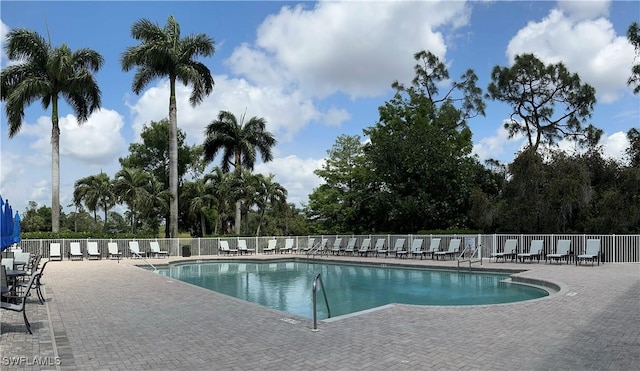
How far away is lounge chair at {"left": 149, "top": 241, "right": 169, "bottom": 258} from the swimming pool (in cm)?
293

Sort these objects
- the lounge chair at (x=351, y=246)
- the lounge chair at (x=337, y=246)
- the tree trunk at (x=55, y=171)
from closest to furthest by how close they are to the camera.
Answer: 1. the lounge chair at (x=351, y=246)
2. the lounge chair at (x=337, y=246)
3. the tree trunk at (x=55, y=171)

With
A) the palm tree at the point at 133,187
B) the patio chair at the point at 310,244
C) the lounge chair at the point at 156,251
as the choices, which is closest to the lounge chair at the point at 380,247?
the patio chair at the point at 310,244

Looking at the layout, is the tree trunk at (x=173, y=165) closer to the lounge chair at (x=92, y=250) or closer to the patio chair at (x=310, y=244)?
the lounge chair at (x=92, y=250)

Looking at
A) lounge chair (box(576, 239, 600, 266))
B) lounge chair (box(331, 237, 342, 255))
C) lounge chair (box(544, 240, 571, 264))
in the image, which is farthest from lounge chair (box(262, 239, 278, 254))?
lounge chair (box(576, 239, 600, 266))

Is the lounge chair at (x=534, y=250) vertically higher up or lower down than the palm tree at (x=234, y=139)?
lower down

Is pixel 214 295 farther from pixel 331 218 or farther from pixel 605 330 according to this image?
pixel 331 218

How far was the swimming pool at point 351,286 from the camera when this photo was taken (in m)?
12.0

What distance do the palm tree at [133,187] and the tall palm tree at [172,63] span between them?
Answer: 6.62m

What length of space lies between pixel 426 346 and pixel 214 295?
603 cm

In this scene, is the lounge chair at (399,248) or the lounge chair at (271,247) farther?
the lounge chair at (271,247)

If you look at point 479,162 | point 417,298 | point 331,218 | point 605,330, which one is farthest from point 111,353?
point 331,218

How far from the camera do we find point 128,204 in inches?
1489

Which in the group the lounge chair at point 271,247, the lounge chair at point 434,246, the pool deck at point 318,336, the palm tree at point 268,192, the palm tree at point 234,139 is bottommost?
the lounge chair at point 271,247

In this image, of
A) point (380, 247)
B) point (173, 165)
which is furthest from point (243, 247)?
point (380, 247)
